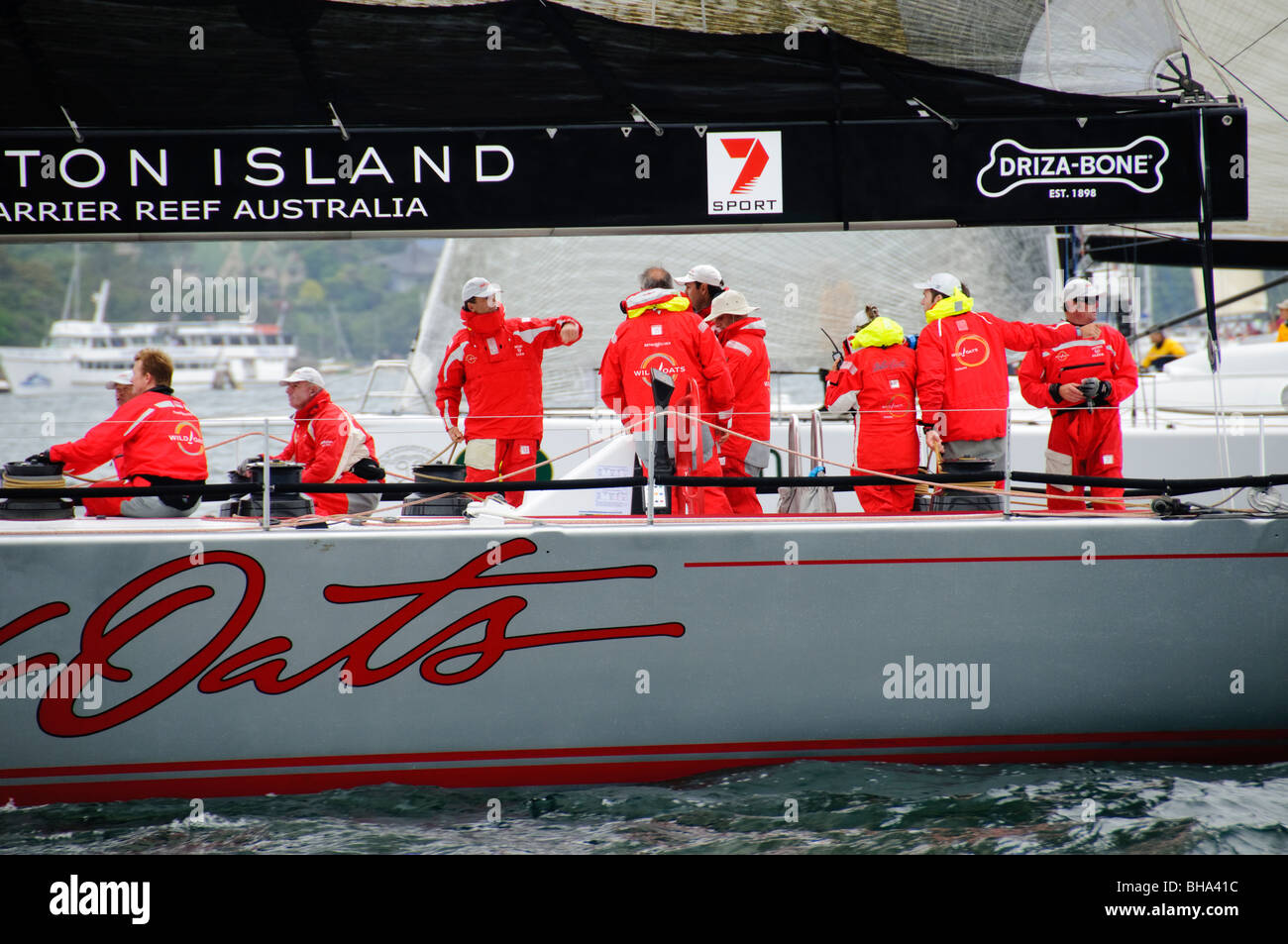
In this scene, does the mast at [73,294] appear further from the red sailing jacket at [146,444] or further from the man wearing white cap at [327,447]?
the red sailing jacket at [146,444]

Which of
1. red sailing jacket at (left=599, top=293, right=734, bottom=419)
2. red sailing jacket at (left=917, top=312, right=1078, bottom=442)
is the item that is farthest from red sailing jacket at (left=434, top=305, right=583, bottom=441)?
red sailing jacket at (left=917, top=312, right=1078, bottom=442)

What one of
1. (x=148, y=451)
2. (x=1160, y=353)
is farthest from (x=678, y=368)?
(x=1160, y=353)

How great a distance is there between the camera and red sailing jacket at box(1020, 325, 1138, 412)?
5.84 meters

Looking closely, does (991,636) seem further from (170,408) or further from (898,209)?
(170,408)

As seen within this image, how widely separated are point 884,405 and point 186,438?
3.17 meters

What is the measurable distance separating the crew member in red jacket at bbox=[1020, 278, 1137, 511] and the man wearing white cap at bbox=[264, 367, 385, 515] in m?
3.30

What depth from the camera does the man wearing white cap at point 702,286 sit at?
19.1 ft

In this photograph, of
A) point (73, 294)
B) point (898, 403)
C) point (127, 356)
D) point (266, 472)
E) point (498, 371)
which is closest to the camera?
point (266, 472)

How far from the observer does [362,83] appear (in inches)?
185

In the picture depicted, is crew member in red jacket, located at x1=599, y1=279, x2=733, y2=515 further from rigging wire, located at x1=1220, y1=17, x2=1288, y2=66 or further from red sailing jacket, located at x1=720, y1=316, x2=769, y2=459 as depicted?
rigging wire, located at x1=1220, y1=17, x2=1288, y2=66

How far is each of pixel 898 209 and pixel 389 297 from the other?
2169 inches

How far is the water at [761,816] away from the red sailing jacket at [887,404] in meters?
→ 1.49

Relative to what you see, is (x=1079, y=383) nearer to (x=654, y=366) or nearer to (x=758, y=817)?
(x=654, y=366)

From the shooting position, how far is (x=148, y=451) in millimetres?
4961
